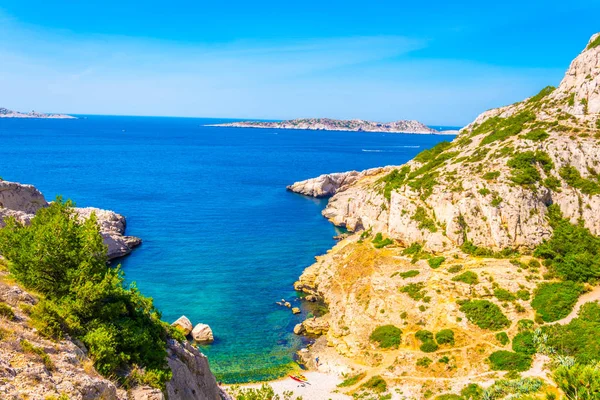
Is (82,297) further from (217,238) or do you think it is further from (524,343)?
(217,238)

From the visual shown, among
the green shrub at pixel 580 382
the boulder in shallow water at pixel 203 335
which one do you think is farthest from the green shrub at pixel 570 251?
the boulder in shallow water at pixel 203 335

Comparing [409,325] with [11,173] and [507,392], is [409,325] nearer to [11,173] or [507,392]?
[507,392]

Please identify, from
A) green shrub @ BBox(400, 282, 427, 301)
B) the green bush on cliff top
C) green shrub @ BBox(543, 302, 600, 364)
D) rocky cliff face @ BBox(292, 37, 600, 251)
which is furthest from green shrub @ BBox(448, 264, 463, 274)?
the green bush on cliff top

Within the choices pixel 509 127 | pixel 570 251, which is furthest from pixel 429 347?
pixel 509 127

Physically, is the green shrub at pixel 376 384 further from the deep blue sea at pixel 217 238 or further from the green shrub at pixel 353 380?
the deep blue sea at pixel 217 238

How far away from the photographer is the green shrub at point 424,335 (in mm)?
47031

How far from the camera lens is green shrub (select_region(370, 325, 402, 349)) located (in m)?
48.0

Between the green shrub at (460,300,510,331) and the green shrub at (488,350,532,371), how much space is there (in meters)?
4.12

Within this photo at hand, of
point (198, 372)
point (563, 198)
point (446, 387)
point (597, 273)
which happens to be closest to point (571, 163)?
point (563, 198)

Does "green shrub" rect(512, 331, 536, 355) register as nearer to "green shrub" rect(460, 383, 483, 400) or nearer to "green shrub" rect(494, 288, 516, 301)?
"green shrub" rect(494, 288, 516, 301)

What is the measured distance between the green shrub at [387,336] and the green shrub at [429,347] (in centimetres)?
285

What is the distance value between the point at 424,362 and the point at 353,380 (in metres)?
7.90

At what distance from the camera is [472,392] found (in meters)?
37.5

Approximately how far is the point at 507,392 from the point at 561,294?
19.2 meters
